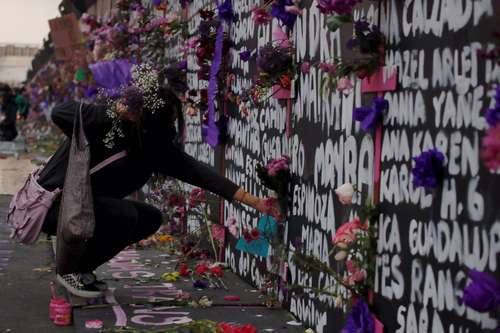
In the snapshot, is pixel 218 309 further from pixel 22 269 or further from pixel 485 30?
pixel 485 30

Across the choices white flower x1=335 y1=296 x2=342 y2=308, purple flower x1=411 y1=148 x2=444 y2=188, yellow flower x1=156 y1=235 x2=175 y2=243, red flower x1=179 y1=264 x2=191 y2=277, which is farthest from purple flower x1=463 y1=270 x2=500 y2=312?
yellow flower x1=156 y1=235 x2=175 y2=243

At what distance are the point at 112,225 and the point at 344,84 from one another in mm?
2092

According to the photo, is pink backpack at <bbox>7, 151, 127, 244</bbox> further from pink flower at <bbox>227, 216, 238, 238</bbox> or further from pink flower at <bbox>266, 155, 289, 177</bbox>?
pink flower at <bbox>227, 216, 238, 238</bbox>

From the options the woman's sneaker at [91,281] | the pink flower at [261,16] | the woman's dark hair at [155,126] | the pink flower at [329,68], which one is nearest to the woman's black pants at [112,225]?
the woman's sneaker at [91,281]

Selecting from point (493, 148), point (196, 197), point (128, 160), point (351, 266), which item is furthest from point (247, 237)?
point (493, 148)

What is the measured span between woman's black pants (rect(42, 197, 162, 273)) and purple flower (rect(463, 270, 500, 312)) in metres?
3.30

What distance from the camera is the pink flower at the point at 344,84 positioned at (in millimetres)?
4589

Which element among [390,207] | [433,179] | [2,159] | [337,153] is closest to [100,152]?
[337,153]

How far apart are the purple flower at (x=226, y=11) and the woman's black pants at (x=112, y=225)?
184 cm

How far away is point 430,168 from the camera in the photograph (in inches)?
141

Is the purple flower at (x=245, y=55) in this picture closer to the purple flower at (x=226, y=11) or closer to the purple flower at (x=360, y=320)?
the purple flower at (x=226, y=11)

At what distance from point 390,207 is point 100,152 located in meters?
2.34

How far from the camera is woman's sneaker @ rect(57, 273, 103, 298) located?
20.6 feet

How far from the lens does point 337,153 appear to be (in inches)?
194
